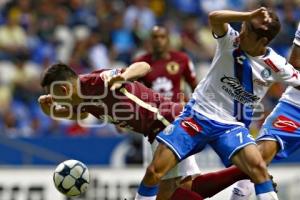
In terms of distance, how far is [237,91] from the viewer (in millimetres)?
8445

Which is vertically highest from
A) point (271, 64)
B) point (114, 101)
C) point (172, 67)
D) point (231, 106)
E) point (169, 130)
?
point (172, 67)

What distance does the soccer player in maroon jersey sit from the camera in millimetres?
12094

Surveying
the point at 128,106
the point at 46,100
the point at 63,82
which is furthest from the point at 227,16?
the point at 46,100

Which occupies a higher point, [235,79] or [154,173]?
[235,79]

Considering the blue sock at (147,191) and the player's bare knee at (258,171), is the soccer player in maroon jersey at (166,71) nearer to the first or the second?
the blue sock at (147,191)

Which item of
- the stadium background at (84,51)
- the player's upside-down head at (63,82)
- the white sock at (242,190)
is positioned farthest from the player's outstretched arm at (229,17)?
the stadium background at (84,51)

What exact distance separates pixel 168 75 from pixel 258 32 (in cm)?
409

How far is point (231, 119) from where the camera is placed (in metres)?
8.52

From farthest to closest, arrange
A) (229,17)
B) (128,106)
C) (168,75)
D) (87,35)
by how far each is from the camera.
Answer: (87,35) → (168,75) → (128,106) → (229,17)

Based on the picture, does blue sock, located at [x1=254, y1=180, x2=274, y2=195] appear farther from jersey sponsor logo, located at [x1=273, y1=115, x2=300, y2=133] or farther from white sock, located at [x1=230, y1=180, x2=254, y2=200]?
jersey sponsor logo, located at [x1=273, y1=115, x2=300, y2=133]

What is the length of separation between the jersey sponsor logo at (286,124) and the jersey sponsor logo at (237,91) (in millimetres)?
727

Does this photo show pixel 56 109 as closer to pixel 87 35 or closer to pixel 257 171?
pixel 257 171

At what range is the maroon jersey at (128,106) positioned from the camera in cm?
859

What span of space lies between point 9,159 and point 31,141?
440mm
